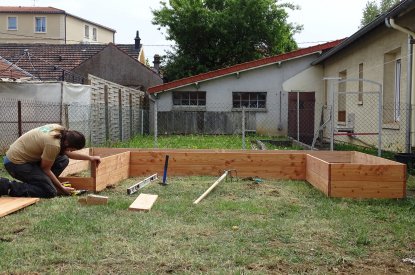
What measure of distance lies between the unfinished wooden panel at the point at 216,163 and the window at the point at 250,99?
14.5m

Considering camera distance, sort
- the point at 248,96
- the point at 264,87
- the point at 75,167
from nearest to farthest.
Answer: the point at 75,167
the point at 264,87
the point at 248,96

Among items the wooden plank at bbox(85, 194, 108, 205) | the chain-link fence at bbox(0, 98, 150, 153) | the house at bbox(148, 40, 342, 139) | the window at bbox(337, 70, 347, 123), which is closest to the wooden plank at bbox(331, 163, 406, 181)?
the wooden plank at bbox(85, 194, 108, 205)

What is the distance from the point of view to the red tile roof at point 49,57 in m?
24.0

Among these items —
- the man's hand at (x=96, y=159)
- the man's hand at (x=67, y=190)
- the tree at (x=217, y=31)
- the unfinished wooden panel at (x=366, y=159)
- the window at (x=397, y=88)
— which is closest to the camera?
the man's hand at (x=67, y=190)

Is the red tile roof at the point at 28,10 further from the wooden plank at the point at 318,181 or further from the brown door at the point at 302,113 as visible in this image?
the wooden plank at the point at 318,181

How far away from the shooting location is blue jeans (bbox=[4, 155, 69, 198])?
637cm

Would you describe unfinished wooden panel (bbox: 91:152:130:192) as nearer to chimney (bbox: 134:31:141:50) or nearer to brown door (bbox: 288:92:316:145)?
brown door (bbox: 288:92:316:145)

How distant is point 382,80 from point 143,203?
9.74 metres

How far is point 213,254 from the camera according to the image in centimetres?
398

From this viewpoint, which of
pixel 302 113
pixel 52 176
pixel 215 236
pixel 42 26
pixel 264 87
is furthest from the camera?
pixel 42 26

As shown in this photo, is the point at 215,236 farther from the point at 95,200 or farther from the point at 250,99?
the point at 250,99

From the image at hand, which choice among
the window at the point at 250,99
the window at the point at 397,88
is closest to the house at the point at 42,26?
the window at the point at 250,99

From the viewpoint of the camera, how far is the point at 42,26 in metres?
53.6

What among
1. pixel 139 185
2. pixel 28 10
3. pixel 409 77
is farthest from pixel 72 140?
→ pixel 28 10
